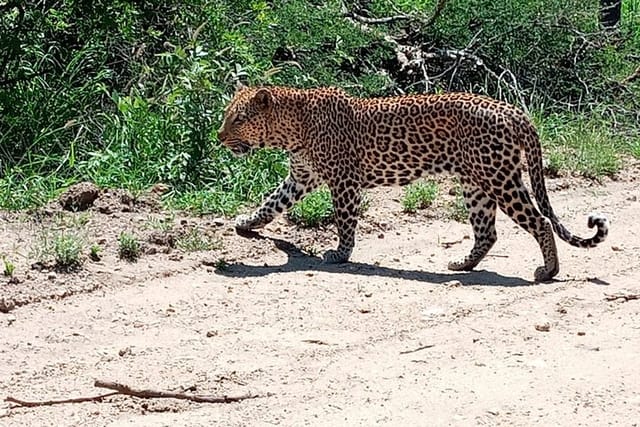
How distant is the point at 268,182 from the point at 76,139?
5.39 feet

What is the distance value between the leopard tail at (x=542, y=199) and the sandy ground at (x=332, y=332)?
245 millimetres

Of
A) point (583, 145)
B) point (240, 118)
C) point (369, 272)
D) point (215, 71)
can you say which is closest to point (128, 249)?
point (240, 118)

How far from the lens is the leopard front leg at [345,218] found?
8570 mm

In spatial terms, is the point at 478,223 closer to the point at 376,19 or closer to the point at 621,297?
the point at 621,297

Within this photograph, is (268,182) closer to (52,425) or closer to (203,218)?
(203,218)

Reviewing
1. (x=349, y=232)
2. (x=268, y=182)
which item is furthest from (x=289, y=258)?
(x=268, y=182)

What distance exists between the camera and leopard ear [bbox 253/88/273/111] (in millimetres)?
8734

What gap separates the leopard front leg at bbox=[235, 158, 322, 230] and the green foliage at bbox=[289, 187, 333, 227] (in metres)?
0.35

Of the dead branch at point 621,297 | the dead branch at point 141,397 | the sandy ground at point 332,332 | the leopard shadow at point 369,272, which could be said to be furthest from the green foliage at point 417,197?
the dead branch at point 141,397

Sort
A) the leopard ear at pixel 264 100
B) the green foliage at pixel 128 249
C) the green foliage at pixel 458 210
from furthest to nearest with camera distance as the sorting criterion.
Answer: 1. the green foliage at pixel 458 210
2. the leopard ear at pixel 264 100
3. the green foliage at pixel 128 249

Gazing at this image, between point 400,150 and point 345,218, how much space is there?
60cm

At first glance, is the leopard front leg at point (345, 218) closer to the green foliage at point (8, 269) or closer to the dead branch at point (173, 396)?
the green foliage at point (8, 269)

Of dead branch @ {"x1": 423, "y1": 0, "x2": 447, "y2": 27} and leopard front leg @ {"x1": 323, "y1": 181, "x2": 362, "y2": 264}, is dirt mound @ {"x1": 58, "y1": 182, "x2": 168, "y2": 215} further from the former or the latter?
dead branch @ {"x1": 423, "y1": 0, "x2": 447, "y2": 27}

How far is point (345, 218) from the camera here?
861cm
